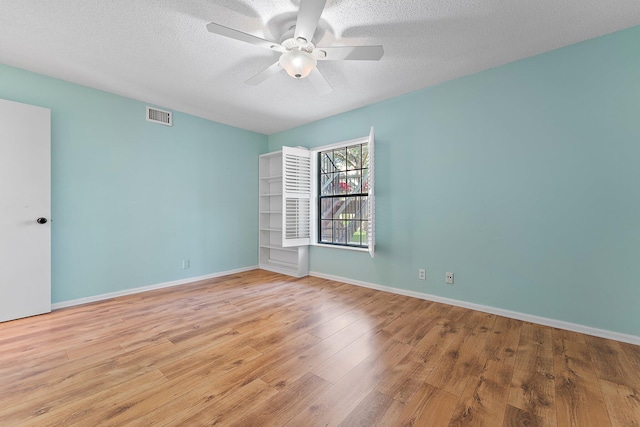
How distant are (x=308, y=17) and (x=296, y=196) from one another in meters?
2.66

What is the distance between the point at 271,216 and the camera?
490 cm

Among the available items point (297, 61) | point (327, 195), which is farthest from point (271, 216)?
point (297, 61)

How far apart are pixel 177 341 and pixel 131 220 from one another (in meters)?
2.04

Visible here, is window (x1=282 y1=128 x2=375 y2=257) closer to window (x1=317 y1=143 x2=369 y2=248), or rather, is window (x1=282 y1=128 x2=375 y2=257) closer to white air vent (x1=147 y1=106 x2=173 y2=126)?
window (x1=317 y1=143 x2=369 y2=248)

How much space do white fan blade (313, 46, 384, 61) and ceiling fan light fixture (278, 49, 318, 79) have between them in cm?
9

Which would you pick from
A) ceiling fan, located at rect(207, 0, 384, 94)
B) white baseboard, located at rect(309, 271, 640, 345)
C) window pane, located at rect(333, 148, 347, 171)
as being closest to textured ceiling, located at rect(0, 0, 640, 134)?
ceiling fan, located at rect(207, 0, 384, 94)

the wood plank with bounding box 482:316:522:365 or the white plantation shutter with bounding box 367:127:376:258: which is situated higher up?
the white plantation shutter with bounding box 367:127:376:258

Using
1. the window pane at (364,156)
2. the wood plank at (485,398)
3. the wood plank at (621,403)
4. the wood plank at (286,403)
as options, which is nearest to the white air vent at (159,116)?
the window pane at (364,156)

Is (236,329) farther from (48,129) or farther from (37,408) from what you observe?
(48,129)

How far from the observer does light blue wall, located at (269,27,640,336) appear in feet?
6.89

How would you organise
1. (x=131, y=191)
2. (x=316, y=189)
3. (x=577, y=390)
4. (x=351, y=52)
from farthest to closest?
(x=316, y=189), (x=131, y=191), (x=351, y=52), (x=577, y=390)

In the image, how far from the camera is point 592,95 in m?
2.20

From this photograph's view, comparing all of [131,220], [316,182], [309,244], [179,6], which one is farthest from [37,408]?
[316,182]

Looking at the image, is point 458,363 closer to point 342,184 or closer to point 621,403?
point 621,403
